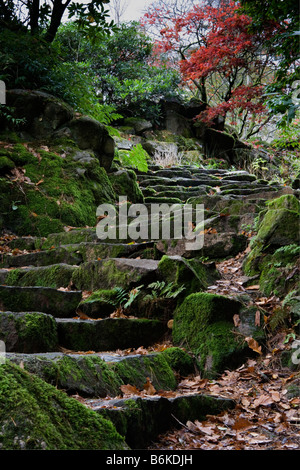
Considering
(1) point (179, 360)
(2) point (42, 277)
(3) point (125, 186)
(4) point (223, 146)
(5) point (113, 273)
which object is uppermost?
(4) point (223, 146)

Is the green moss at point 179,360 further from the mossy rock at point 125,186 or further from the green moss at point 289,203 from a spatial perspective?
the mossy rock at point 125,186

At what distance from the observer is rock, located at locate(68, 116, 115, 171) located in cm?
743

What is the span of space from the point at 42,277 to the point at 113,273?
807 millimetres

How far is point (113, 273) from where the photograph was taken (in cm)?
371

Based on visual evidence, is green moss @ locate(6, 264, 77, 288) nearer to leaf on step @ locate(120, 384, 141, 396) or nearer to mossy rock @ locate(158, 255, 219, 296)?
mossy rock @ locate(158, 255, 219, 296)

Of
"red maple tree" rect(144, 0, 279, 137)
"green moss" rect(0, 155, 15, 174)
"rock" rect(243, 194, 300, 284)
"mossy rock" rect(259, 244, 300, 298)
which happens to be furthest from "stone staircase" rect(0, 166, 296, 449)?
"red maple tree" rect(144, 0, 279, 137)

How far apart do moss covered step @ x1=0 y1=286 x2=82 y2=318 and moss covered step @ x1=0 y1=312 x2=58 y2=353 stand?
0.67 m

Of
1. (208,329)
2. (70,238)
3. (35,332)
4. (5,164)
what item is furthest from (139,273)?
(5,164)

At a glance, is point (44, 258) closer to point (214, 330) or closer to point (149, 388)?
point (214, 330)

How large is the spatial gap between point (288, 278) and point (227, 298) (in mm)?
630

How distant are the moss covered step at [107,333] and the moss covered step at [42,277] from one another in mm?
1143

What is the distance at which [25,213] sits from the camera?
19.5 ft

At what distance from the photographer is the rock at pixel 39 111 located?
6895 millimetres

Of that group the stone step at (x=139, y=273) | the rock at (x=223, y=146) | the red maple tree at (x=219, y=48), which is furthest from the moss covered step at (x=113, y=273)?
the rock at (x=223, y=146)
